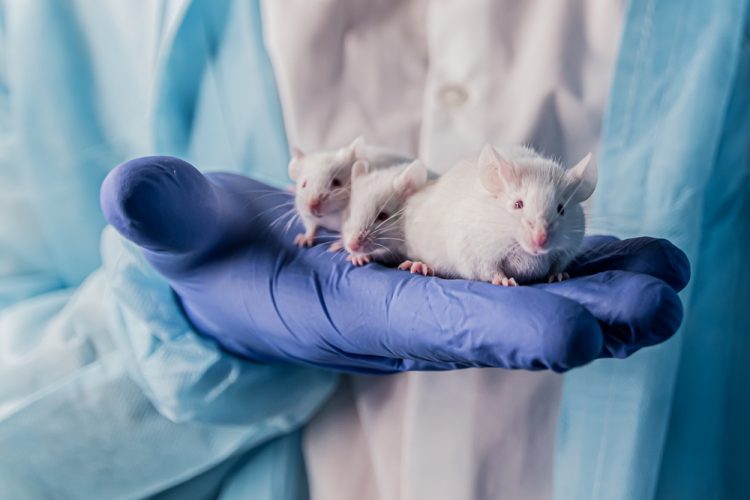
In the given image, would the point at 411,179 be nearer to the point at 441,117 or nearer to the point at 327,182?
the point at 327,182

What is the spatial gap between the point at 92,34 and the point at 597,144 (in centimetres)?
79

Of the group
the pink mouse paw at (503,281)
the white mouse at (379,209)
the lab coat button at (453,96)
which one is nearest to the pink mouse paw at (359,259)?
the white mouse at (379,209)

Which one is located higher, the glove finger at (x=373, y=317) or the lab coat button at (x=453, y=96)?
the lab coat button at (x=453, y=96)

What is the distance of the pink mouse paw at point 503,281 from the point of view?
25.9 inches

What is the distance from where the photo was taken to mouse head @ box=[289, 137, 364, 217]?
2.65 ft

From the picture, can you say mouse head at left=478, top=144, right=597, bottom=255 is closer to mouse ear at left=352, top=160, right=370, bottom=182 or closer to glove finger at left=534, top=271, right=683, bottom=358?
glove finger at left=534, top=271, right=683, bottom=358

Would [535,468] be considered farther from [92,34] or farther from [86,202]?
[92,34]

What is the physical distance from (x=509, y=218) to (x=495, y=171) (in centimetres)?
5

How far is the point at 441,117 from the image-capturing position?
93 cm

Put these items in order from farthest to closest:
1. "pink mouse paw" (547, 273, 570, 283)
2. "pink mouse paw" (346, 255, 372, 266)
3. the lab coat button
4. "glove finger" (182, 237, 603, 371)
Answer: the lab coat button < "pink mouse paw" (346, 255, 372, 266) < "pink mouse paw" (547, 273, 570, 283) < "glove finger" (182, 237, 603, 371)

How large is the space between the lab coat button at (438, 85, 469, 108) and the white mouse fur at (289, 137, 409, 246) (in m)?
0.13

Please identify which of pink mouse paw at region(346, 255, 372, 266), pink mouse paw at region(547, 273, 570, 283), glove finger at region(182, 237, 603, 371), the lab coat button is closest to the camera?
glove finger at region(182, 237, 603, 371)

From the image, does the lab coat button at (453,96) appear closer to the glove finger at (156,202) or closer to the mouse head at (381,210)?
the mouse head at (381,210)

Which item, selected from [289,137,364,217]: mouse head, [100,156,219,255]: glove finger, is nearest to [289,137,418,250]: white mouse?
[289,137,364,217]: mouse head
